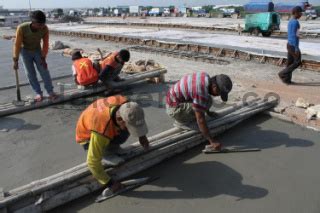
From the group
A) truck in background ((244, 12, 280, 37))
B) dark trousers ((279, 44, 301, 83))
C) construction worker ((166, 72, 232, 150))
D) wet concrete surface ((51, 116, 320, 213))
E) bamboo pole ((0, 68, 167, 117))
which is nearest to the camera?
wet concrete surface ((51, 116, 320, 213))

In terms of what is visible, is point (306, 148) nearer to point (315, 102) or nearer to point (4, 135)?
point (315, 102)

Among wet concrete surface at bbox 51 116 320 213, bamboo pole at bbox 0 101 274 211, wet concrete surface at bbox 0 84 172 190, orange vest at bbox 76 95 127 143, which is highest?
orange vest at bbox 76 95 127 143

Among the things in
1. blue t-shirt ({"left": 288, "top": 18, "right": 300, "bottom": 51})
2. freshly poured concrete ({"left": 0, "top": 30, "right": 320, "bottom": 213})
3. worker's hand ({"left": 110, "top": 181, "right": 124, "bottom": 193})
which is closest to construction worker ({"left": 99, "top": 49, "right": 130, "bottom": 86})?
freshly poured concrete ({"left": 0, "top": 30, "right": 320, "bottom": 213})

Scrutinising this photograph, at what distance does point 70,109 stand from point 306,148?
3729mm

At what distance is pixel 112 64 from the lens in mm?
5977

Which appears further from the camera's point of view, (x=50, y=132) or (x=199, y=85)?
(x=50, y=132)

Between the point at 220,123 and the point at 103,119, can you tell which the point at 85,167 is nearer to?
the point at 103,119

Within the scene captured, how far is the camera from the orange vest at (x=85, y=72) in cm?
599

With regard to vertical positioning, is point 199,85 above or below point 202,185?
above

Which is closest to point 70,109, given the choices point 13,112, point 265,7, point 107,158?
point 13,112

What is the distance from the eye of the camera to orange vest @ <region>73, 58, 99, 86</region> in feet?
19.7

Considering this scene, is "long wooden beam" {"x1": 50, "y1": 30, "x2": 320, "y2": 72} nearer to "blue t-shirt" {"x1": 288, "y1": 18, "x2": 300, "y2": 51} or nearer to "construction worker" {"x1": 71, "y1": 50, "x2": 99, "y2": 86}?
"blue t-shirt" {"x1": 288, "y1": 18, "x2": 300, "y2": 51}

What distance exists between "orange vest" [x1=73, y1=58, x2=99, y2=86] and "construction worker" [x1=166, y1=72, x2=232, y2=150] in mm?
2321

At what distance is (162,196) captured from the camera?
10.6 ft
